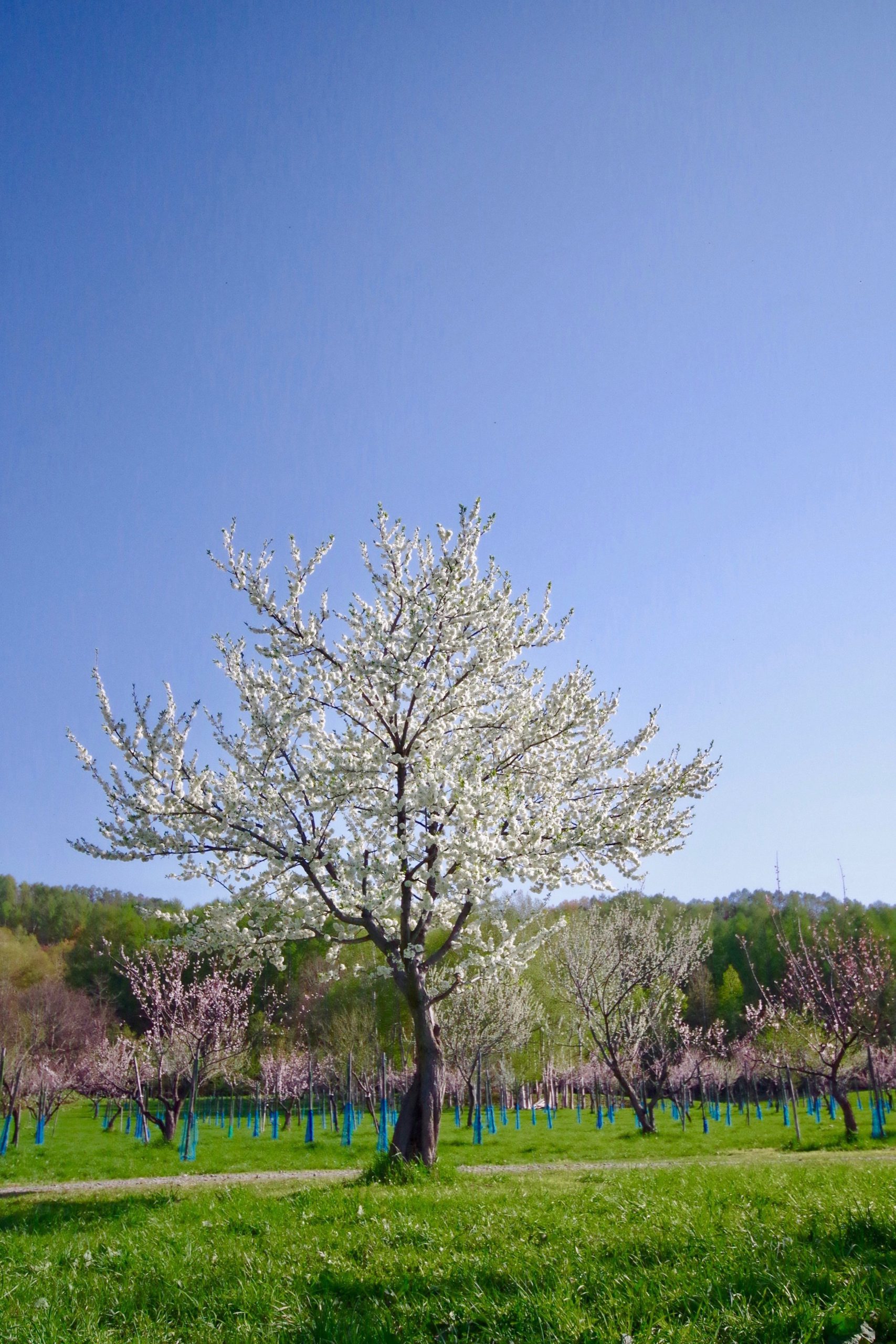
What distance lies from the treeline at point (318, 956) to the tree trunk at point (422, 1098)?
1186 inches

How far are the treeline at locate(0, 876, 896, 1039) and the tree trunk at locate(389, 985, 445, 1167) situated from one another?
30.1 metres

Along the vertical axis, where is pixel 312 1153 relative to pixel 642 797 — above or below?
below

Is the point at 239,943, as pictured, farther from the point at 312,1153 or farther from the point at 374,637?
the point at 312,1153

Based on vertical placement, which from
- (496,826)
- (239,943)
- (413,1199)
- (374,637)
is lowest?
(413,1199)

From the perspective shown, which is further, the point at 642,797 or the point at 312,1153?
the point at 312,1153

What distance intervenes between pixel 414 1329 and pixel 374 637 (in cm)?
979

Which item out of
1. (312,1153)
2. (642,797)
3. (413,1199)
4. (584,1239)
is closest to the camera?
(584,1239)

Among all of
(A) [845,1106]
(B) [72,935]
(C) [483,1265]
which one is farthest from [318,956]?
(C) [483,1265]

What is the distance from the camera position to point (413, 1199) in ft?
28.3

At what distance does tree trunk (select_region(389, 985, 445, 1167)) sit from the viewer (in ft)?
42.5

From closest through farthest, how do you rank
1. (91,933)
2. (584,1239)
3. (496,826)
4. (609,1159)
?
(584,1239) → (496,826) → (609,1159) → (91,933)

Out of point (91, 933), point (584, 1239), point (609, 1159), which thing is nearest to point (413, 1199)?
point (584, 1239)

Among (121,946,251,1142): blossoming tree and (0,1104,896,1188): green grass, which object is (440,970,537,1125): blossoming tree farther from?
(121,946,251,1142): blossoming tree

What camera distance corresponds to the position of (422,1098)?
13234 mm
